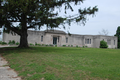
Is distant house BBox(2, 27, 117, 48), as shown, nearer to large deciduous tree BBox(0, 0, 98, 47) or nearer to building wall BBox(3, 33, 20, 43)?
building wall BBox(3, 33, 20, 43)

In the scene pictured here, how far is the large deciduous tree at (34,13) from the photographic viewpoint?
9.95 m

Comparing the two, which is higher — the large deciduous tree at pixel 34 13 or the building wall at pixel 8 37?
the large deciduous tree at pixel 34 13

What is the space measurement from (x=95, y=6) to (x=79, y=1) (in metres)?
2.30

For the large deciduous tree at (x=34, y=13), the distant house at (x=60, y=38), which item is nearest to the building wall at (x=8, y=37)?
the distant house at (x=60, y=38)

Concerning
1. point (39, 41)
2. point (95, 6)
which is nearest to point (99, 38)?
point (39, 41)

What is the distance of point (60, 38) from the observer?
30.1 meters

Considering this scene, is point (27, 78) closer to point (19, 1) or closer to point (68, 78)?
point (68, 78)

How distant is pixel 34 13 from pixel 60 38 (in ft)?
63.9

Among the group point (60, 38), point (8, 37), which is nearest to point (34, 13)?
point (8, 37)

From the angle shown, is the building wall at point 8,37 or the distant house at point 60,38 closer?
the building wall at point 8,37

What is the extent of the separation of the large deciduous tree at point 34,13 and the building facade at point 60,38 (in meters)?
11.9

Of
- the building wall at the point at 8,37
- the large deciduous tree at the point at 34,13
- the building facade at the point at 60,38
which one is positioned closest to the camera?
the large deciduous tree at the point at 34,13

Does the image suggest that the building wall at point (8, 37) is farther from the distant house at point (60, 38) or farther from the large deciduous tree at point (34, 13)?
the large deciduous tree at point (34, 13)

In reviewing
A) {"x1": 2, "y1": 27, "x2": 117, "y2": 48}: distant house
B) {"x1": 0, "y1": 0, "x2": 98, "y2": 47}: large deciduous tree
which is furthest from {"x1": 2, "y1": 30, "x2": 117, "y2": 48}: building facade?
{"x1": 0, "y1": 0, "x2": 98, "y2": 47}: large deciduous tree
